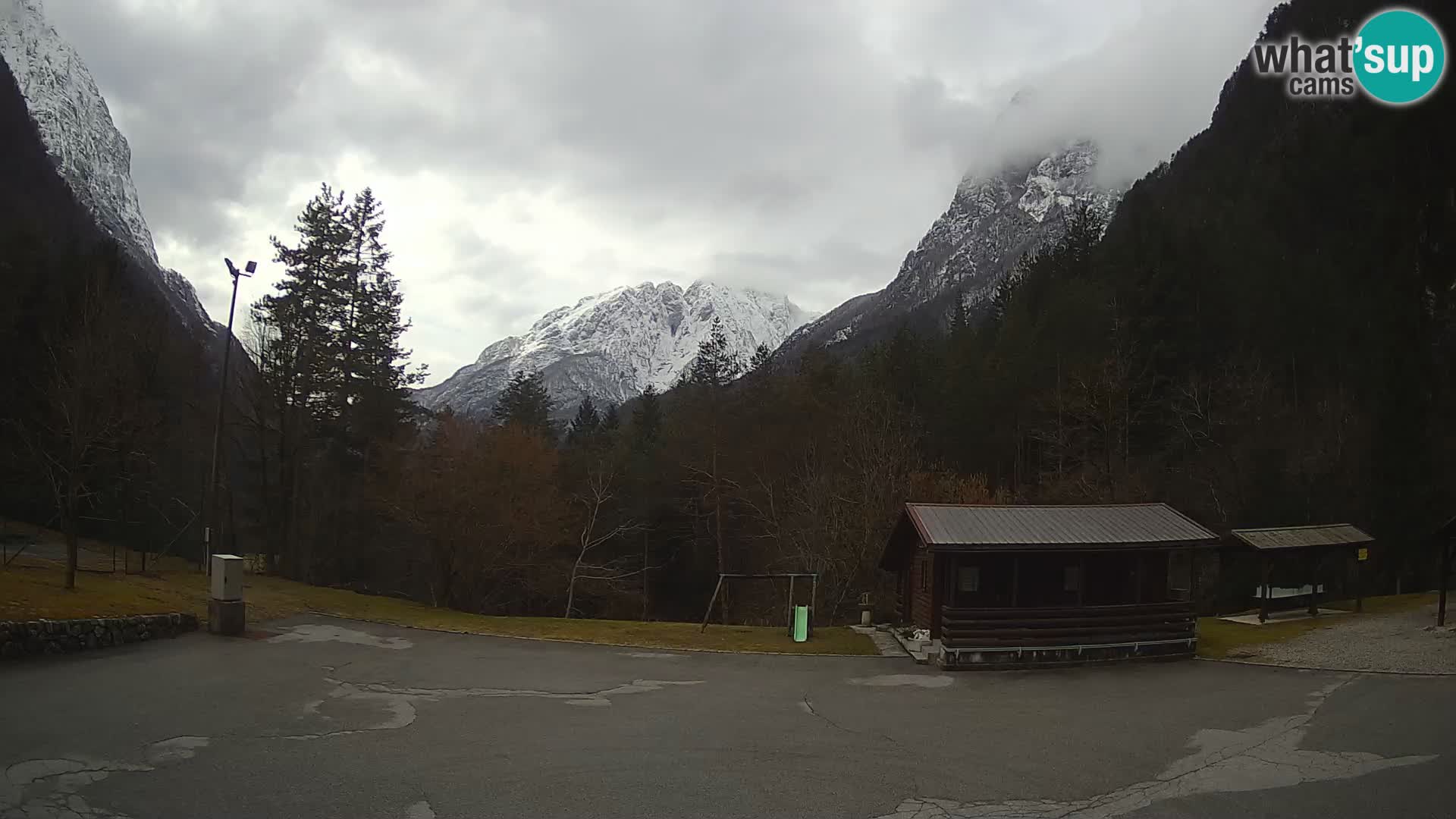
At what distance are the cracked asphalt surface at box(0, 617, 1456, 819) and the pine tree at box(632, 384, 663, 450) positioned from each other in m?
38.8

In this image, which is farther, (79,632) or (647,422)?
(647,422)

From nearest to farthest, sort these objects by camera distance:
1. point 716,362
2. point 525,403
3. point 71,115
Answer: point 716,362
point 525,403
point 71,115

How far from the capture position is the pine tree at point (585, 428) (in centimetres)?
5928

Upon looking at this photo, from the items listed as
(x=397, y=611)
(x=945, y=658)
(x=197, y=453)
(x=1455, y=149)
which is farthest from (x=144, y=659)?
(x=1455, y=149)

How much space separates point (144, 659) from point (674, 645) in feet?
38.1

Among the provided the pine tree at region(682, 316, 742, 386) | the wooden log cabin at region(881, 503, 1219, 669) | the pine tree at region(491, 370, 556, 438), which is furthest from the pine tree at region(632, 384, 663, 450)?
the wooden log cabin at region(881, 503, 1219, 669)

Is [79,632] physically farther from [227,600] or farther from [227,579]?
[227,579]

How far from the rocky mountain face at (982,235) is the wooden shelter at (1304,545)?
110m

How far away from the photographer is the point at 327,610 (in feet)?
76.7

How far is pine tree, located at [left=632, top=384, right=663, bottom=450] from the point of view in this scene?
183 feet

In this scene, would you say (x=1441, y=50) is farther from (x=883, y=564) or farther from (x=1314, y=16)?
(x=883, y=564)

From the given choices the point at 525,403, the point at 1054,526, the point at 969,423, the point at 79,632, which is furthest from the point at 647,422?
the point at 79,632

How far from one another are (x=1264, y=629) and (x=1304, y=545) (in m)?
2.70

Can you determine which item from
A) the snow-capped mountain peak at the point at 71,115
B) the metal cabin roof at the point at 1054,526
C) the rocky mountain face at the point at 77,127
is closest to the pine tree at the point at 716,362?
the metal cabin roof at the point at 1054,526
